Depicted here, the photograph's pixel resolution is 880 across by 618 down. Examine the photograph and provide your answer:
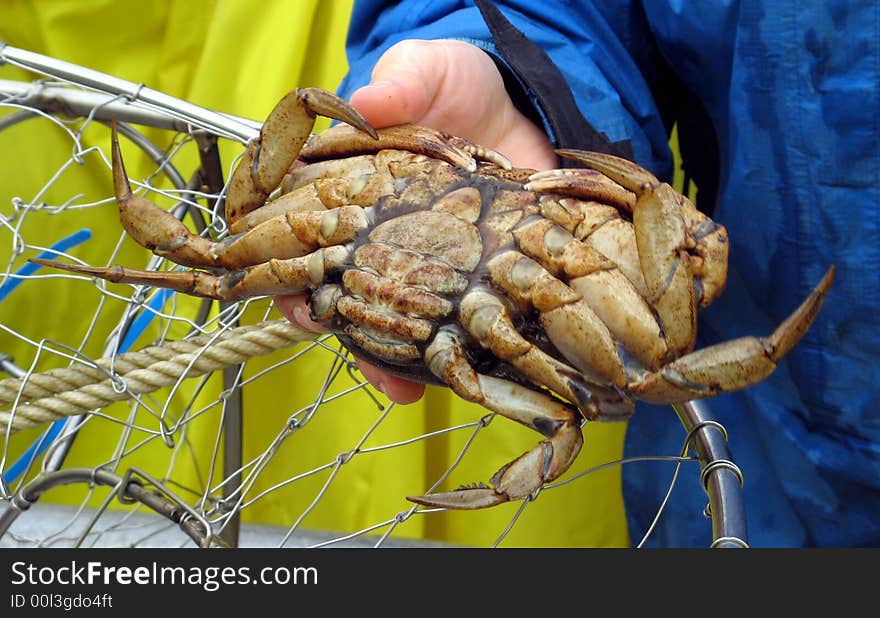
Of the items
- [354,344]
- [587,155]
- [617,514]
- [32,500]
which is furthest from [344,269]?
[617,514]

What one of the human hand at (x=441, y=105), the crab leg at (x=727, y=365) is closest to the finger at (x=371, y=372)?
the human hand at (x=441, y=105)

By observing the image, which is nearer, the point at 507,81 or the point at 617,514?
the point at 507,81

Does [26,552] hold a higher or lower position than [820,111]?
lower

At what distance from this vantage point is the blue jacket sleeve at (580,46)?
0.80 meters

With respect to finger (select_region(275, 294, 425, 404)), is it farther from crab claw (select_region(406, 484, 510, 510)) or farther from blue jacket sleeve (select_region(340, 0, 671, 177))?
blue jacket sleeve (select_region(340, 0, 671, 177))

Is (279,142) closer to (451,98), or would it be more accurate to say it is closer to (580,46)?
(451,98)

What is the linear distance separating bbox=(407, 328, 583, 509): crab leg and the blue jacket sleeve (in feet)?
0.91

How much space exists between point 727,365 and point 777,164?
35 cm

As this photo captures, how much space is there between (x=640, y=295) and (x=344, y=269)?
23 centimetres

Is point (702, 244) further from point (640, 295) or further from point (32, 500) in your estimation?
point (32, 500)

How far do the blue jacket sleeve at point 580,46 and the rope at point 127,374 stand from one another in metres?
0.30

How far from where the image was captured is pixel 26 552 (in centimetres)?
65

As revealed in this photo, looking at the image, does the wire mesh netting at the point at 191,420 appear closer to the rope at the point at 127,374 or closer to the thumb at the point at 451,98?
the rope at the point at 127,374

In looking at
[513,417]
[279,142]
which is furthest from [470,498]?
[279,142]
